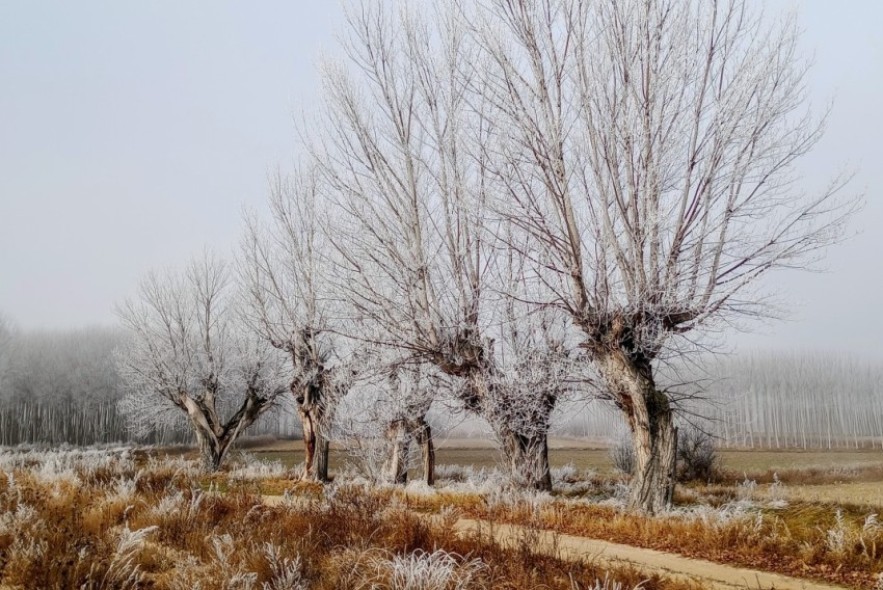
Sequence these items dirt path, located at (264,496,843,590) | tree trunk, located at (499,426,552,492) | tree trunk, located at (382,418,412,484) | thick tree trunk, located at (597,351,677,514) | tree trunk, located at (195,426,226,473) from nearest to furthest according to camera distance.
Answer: dirt path, located at (264,496,843,590) < thick tree trunk, located at (597,351,677,514) < tree trunk, located at (499,426,552,492) < tree trunk, located at (382,418,412,484) < tree trunk, located at (195,426,226,473)

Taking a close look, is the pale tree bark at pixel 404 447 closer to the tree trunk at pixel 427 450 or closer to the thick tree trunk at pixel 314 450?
the tree trunk at pixel 427 450

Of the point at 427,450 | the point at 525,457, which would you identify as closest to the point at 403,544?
the point at 525,457

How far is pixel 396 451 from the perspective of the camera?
14.9 metres

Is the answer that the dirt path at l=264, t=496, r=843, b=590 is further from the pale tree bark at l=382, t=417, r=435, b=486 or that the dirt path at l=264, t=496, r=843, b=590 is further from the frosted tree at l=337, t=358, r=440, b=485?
the pale tree bark at l=382, t=417, r=435, b=486

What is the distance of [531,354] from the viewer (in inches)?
474

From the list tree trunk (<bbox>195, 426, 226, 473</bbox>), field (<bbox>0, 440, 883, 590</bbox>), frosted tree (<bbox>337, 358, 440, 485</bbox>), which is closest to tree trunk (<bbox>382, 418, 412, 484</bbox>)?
frosted tree (<bbox>337, 358, 440, 485</bbox>)

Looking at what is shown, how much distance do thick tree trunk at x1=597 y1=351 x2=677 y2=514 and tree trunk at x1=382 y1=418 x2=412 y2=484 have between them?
604cm

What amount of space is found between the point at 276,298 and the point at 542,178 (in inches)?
449

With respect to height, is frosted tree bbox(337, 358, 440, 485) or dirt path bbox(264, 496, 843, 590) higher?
frosted tree bbox(337, 358, 440, 485)

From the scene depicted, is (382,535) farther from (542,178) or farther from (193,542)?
(542,178)

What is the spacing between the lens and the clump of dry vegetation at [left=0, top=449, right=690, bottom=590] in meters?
5.04

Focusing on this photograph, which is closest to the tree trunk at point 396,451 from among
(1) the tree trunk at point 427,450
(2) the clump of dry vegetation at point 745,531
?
(1) the tree trunk at point 427,450

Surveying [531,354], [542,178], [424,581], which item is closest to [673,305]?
[542,178]

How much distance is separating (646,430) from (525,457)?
3360 mm
